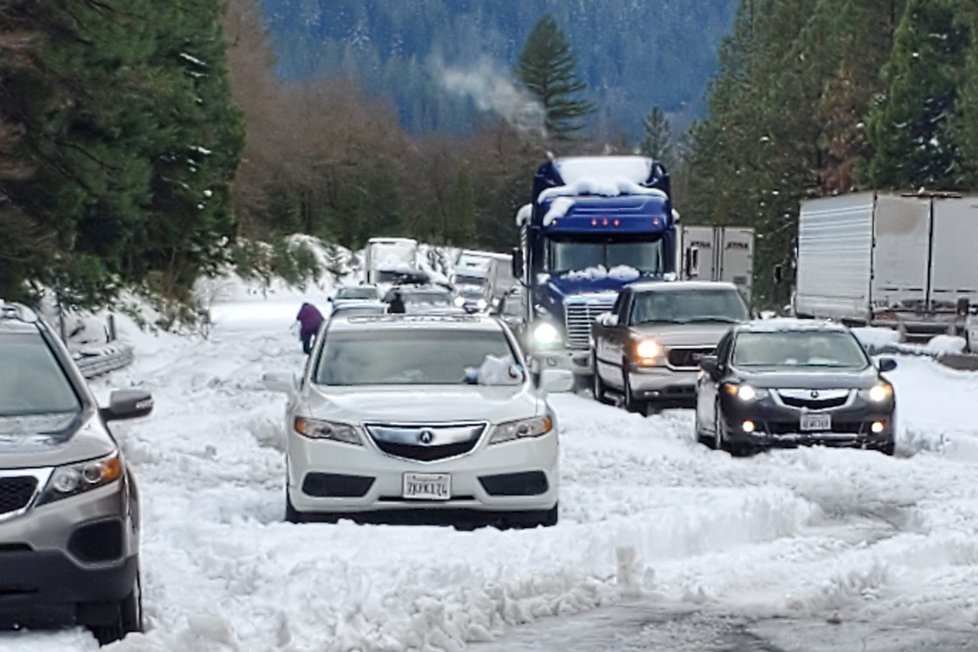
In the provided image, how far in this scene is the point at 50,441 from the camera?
8445 millimetres

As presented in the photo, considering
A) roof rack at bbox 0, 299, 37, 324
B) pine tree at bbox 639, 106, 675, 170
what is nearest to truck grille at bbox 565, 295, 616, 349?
roof rack at bbox 0, 299, 37, 324

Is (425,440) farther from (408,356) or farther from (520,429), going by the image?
(408,356)

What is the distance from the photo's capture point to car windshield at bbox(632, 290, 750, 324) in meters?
26.1

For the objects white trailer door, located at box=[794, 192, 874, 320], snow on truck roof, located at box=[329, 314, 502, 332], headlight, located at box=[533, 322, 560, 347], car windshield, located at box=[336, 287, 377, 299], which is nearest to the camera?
snow on truck roof, located at box=[329, 314, 502, 332]

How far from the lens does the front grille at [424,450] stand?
12.3 metres

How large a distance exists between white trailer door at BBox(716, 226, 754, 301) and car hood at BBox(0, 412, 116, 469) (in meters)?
45.7

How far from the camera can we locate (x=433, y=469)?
12219 millimetres

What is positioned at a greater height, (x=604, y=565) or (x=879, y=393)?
(x=604, y=565)

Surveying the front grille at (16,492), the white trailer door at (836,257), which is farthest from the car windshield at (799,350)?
the white trailer door at (836,257)

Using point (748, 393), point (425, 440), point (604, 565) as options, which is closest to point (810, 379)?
point (748, 393)

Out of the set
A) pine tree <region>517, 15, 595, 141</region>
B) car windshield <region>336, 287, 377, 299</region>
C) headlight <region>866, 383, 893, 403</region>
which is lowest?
pine tree <region>517, 15, 595, 141</region>

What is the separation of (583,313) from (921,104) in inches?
1239

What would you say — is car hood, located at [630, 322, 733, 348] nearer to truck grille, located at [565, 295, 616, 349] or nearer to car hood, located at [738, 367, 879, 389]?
truck grille, located at [565, 295, 616, 349]

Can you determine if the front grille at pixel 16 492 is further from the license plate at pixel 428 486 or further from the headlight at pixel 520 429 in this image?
the headlight at pixel 520 429
